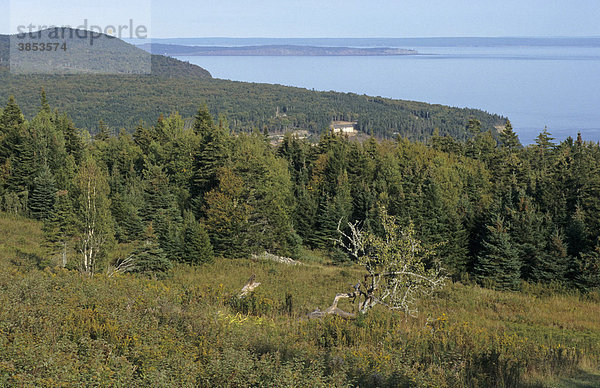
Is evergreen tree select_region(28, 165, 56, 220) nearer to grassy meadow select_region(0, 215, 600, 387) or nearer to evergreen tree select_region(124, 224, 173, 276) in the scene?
evergreen tree select_region(124, 224, 173, 276)

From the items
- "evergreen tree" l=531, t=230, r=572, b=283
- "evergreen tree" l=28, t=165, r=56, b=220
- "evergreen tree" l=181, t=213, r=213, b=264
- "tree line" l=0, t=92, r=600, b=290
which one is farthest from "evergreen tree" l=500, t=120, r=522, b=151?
"evergreen tree" l=28, t=165, r=56, b=220

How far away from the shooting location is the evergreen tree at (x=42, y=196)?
48.8 m

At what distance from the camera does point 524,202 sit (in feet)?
Result: 124

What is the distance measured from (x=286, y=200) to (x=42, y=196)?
26499 mm

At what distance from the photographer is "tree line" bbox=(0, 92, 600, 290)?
3204 centimetres

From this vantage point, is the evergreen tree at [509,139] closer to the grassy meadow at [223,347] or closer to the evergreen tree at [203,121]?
the evergreen tree at [203,121]

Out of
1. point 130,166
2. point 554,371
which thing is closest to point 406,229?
point 554,371

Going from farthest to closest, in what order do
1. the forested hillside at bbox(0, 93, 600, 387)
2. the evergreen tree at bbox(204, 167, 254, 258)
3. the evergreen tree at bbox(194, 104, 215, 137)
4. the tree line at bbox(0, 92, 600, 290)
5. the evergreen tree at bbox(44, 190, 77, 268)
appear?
the evergreen tree at bbox(194, 104, 215, 137) → the evergreen tree at bbox(204, 167, 254, 258) → the tree line at bbox(0, 92, 600, 290) → the evergreen tree at bbox(44, 190, 77, 268) → the forested hillside at bbox(0, 93, 600, 387)

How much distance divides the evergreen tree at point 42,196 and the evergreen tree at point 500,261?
39.8 m

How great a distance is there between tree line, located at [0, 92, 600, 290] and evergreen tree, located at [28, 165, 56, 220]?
0.12 metres

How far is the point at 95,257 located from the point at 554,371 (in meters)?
22.1

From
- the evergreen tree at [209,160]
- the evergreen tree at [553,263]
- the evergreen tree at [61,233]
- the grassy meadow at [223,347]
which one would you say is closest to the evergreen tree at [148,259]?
the evergreen tree at [61,233]

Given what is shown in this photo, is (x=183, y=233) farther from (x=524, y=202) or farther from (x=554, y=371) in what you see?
(x=554, y=371)

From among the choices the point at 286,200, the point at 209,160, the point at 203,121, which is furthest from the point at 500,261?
the point at 203,121
